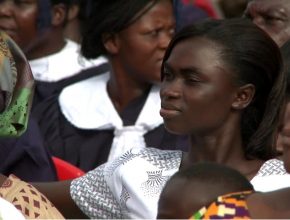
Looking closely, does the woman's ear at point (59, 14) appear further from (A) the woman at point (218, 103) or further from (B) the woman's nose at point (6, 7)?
(A) the woman at point (218, 103)

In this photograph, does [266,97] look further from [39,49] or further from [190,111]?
[39,49]

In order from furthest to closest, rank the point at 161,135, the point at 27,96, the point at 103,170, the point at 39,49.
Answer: the point at 39,49, the point at 161,135, the point at 103,170, the point at 27,96

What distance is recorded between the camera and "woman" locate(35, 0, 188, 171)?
22.8 feet

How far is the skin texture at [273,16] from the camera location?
5.96 meters

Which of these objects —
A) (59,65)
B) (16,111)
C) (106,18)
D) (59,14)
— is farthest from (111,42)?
(16,111)

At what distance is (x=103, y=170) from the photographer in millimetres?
5059

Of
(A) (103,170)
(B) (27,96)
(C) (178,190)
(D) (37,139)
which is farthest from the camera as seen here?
(D) (37,139)

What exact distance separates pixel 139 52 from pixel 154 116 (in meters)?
0.37

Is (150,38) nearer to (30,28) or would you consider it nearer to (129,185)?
(30,28)

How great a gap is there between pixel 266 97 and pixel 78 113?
238cm

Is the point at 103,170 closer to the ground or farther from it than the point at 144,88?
farther from it

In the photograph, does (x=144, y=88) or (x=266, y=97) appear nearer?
(x=266, y=97)

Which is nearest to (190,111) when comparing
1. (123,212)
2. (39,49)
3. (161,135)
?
(123,212)

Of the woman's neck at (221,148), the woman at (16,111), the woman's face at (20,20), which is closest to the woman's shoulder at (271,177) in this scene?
the woman's neck at (221,148)
